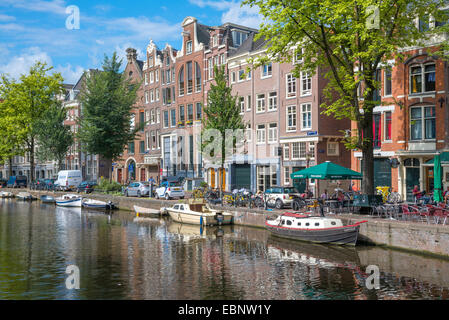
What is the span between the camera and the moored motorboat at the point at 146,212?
3902cm

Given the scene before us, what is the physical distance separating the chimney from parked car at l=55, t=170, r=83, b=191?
20086mm

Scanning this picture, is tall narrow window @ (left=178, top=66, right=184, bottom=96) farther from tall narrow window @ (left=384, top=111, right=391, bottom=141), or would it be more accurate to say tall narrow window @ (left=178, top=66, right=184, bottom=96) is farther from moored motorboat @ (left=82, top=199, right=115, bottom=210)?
tall narrow window @ (left=384, top=111, right=391, bottom=141)

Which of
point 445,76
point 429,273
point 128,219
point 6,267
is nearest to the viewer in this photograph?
point 429,273

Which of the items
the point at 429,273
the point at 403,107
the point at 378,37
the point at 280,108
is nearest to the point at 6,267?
the point at 429,273

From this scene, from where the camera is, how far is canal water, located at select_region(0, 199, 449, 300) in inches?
625

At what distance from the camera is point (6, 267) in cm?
1997

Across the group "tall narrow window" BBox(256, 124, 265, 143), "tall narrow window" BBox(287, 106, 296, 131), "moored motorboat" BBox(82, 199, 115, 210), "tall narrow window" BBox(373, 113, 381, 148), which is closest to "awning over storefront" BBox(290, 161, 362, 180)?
"tall narrow window" BBox(373, 113, 381, 148)

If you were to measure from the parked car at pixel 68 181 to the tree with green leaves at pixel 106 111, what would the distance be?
9552 mm

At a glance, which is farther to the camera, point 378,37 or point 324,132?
point 324,132

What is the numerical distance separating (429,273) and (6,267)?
1707 centimetres

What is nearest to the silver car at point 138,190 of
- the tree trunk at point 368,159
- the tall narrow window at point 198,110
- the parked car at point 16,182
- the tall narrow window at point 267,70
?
the tall narrow window at point 198,110

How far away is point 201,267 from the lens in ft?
64.9

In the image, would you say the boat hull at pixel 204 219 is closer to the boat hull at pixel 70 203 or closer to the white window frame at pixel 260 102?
the white window frame at pixel 260 102
